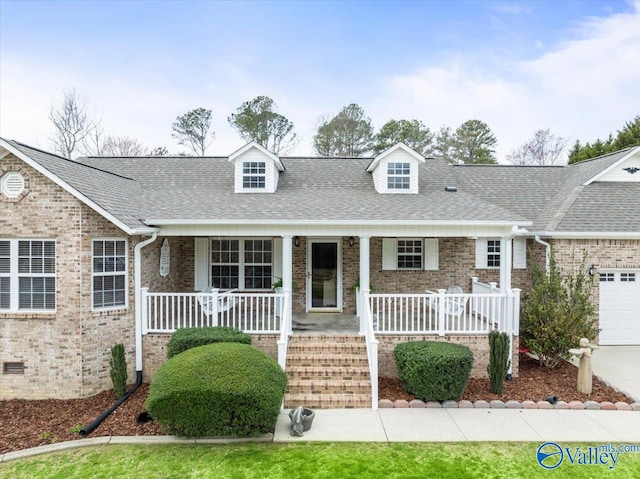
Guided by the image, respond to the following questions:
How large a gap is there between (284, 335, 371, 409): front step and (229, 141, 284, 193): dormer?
5202 mm

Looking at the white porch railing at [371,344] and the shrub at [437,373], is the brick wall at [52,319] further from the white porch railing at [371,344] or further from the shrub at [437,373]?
the shrub at [437,373]

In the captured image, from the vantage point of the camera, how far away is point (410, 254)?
12406 millimetres

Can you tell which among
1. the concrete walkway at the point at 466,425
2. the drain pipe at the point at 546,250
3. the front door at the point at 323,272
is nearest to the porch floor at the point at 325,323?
the front door at the point at 323,272

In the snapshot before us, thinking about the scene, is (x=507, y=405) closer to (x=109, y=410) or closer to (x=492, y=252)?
(x=492, y=252)

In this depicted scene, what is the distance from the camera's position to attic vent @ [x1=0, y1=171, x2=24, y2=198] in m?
8.24

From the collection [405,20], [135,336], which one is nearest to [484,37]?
[405,20]

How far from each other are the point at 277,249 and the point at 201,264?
2478mm

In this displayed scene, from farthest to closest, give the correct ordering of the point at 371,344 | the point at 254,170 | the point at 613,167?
1. the point at 613,167
2. the point at 254,170
3. the point at 371,344

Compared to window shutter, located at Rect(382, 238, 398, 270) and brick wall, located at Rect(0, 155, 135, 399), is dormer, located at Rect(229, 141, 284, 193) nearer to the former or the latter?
window shutter, located at Rect(382, 238, 398, 270)

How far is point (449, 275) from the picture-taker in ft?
40.8

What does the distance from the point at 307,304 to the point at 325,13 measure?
12504 mm

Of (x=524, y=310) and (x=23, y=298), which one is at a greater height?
(x=23, y=298)

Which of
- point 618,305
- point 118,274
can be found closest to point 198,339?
point 118,274

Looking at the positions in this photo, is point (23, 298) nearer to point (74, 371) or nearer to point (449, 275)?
point (74, 371)
